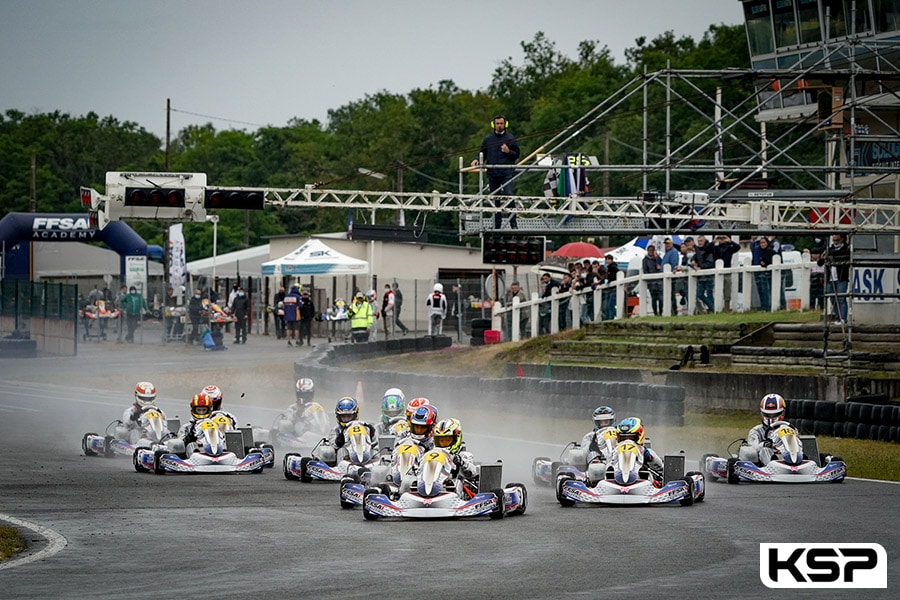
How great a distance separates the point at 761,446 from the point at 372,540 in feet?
22.5

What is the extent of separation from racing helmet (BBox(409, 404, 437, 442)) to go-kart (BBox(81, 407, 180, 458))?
6084 mm

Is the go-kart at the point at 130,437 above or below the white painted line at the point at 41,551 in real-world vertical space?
above

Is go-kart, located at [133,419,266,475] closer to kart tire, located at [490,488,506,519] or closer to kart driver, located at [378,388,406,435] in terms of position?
kart driver, located at [378,388,406,435]

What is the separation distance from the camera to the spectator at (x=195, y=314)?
47031mm

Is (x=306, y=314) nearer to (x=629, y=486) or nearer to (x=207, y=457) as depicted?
(x=207, y=457)

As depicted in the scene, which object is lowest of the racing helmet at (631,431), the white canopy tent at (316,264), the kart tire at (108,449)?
the kart tire at (108,449)

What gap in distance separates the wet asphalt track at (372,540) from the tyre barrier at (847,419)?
492 centimetres

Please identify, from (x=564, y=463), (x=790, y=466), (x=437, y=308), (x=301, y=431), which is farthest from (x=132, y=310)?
(x=790, y=466)

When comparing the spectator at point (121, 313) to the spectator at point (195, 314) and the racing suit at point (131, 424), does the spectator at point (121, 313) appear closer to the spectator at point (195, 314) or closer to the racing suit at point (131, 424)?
the spectator at point (195, 314)

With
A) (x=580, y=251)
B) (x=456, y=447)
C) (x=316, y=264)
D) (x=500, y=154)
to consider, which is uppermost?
(x=500, y=154)

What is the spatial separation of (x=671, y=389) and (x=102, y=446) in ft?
30.7

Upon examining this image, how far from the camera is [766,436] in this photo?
1769cm

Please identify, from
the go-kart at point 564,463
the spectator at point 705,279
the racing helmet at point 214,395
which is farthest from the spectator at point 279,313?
the go-kart at point 564,463

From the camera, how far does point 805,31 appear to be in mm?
38344
